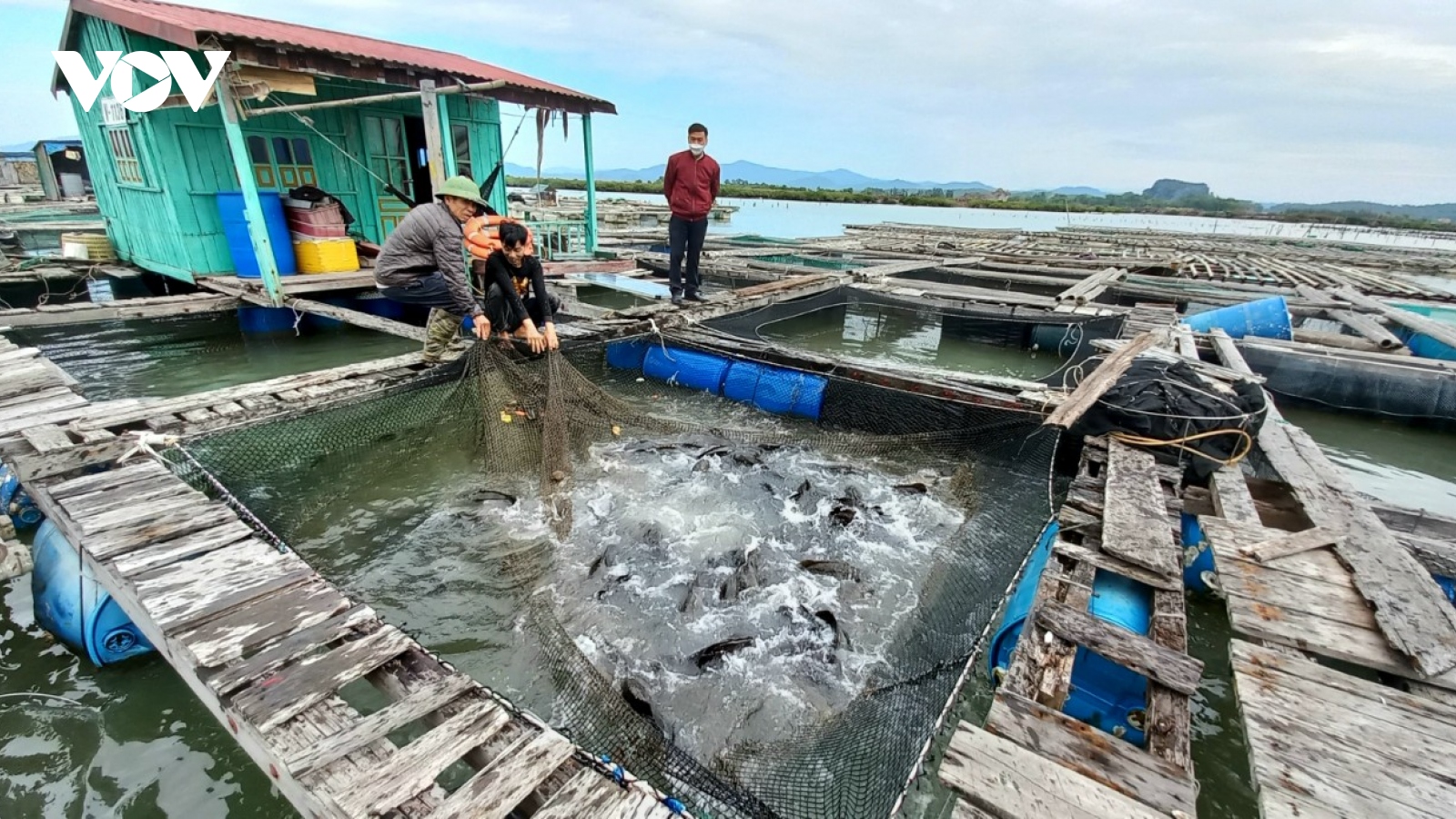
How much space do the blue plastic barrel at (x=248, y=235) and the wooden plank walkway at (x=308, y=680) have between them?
7.22m

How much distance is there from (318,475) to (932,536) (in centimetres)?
601

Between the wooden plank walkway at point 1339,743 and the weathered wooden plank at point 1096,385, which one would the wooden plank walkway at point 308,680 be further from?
the weathered wooden plank at point 1096,385

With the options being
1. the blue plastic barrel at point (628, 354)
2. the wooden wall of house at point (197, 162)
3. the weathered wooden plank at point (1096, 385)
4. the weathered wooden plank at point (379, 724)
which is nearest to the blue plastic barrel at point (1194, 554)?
the weathered wooden plank at point (1096, 385)

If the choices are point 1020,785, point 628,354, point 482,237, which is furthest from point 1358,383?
point 482,237

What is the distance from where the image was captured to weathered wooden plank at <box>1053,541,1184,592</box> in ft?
11.6

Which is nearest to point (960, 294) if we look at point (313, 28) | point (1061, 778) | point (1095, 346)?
point (1095, 346)

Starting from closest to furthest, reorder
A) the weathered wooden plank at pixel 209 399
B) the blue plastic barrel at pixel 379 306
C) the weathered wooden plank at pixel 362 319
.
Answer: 1. the weathered wooden plank at pixel 209 399
2. the weathered wooden plank at pixel 362 319
3. the blue plastic barrel at pixel 379 306

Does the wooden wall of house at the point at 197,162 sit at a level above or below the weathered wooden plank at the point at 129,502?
above

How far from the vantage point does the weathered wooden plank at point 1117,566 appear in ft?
11.6

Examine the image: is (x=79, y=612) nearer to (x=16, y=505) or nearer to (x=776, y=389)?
(x=16, y=505)

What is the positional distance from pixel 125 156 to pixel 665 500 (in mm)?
12059

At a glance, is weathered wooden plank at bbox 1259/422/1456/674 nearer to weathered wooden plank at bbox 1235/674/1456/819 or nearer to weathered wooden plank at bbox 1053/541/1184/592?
weathered wooden plank at bbox 1235/674/1456/819

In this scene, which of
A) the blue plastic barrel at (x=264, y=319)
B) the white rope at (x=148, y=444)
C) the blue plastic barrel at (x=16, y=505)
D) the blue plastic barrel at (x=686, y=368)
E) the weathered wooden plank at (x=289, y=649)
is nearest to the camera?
the weathered wooden plank at (x=289, y=649)

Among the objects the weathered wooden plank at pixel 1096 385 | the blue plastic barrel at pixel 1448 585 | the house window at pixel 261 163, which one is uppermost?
the house window at pixel 261 163
